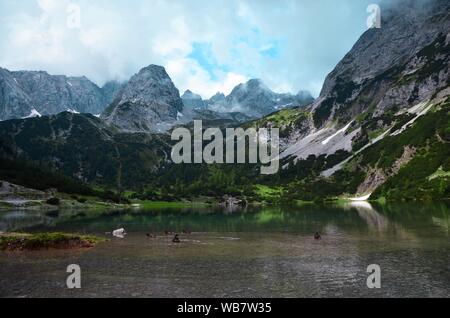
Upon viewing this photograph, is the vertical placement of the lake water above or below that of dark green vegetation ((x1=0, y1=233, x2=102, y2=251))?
below

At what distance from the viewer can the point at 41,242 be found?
67.5 m

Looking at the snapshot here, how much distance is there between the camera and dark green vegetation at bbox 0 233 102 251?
66.4 metres

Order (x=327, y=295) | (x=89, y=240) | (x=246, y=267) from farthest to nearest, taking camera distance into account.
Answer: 1. (x=89, y=240)
2. (x=246, y=267)
3. (x=327, y=295)

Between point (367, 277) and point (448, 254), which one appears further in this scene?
point (448, 254)

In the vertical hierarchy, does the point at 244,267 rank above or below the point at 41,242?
below

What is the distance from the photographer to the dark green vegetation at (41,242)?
66438mm

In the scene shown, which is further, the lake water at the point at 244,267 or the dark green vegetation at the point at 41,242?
the dark green vegetation at the point at 41,242

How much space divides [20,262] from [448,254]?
53374 mm

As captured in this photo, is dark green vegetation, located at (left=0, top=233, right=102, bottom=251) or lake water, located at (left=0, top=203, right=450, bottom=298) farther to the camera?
dark green vegetation, located at (left=0, top=233, right=102, bottom=251)

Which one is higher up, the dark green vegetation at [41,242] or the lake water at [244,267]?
the dark green vegetation at [41,242]

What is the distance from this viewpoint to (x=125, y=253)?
6431 centimetres

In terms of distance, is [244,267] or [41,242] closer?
[244,267]

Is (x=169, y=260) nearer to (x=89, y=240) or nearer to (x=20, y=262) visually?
(x=20, y=262)
